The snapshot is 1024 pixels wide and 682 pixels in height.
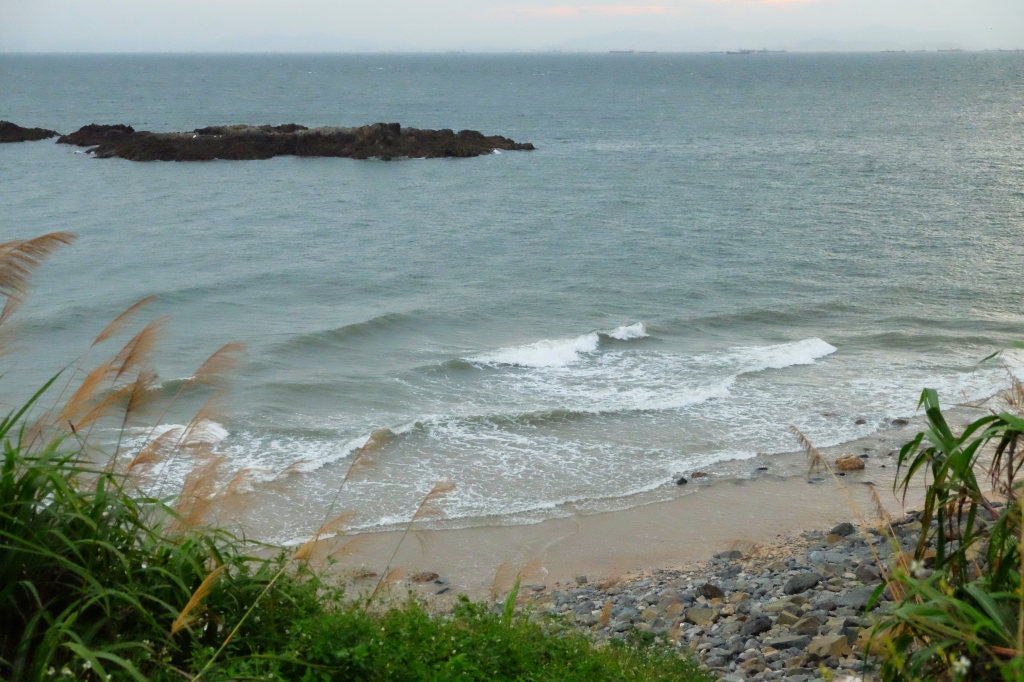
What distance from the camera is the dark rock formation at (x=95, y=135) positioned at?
48.6 metres

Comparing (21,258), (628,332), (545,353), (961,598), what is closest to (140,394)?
(21,258)

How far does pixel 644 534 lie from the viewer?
10.2 metres

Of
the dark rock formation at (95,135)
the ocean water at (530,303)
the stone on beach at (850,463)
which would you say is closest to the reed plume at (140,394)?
the ocean water at (530,303)

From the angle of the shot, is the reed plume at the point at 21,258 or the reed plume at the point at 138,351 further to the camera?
the reed plume at the point at 138,351

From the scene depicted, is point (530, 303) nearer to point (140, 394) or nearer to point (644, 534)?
point (644, 534)

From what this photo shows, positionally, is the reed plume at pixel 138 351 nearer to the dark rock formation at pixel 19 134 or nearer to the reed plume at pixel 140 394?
the reed plume at pixel 140 394

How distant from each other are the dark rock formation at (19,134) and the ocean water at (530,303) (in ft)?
9.41

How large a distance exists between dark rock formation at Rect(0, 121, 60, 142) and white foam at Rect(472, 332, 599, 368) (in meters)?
46.5

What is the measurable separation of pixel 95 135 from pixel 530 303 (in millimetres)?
40412

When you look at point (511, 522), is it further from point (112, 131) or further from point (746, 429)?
point (112, 131)

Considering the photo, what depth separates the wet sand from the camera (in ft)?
30.3

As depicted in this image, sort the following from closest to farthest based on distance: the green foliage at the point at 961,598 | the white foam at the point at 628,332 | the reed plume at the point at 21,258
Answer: the green foliage at the point at 961,598 → the reed plume at the point at 21,258 → the white foam at the point at 628,332

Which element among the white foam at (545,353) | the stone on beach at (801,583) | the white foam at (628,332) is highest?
the white foam at (628,332)

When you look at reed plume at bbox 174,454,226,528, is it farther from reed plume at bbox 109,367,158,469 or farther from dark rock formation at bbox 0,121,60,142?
dark rock formation at bbox 0,121,60,142
